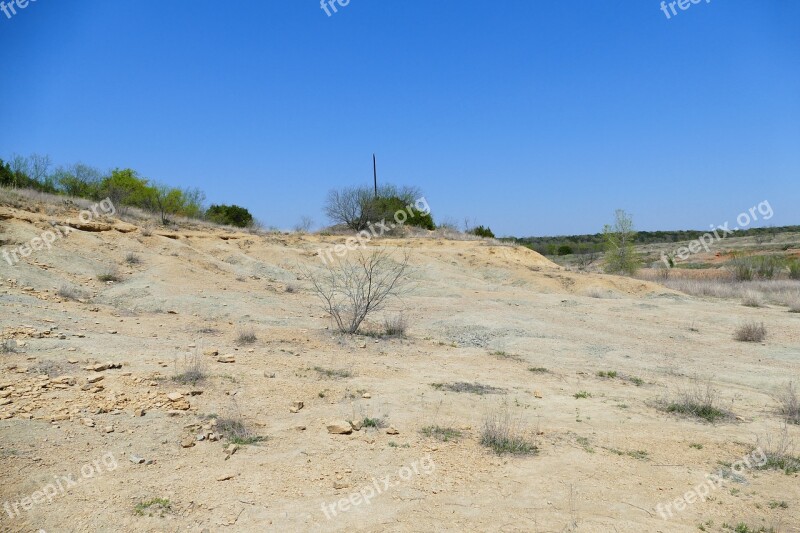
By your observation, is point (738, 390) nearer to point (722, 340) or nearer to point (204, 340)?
point (722, 340)

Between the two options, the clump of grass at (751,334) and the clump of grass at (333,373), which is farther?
the clump of grass at (751,334)

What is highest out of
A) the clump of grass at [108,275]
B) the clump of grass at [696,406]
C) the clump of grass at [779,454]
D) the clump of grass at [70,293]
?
the clump of grass at [108,275]

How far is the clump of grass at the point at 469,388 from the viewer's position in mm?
7152

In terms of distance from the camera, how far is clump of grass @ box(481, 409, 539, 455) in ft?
16.8

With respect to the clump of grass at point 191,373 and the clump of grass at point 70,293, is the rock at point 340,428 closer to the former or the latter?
the clump of grass at point 191,373

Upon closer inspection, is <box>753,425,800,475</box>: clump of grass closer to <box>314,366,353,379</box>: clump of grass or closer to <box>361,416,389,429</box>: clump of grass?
<box>361,416,389,429</box>: clump of grass

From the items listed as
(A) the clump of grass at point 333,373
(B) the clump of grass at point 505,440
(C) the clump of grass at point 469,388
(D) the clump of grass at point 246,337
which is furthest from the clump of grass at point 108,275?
(B) the clump of grass at point 505,440

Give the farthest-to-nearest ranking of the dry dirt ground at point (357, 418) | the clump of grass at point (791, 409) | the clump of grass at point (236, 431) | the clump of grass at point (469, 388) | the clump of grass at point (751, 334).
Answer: the clump of grass at point (751, 334), the clump of grass at point (469, 388), the clump of grass at point (791, 409), the clump of grass at point (236, 431), the dry dirt ground at point (357, 418)

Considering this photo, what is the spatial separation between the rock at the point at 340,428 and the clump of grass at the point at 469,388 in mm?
2054

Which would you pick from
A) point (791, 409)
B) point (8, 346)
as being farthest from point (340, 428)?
point (791, 409)

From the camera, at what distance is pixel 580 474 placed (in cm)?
469

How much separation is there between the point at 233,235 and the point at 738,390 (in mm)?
20086

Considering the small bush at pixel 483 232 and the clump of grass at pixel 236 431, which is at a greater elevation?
the small bush at pixel 483 232

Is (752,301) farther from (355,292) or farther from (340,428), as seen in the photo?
(340,428)
